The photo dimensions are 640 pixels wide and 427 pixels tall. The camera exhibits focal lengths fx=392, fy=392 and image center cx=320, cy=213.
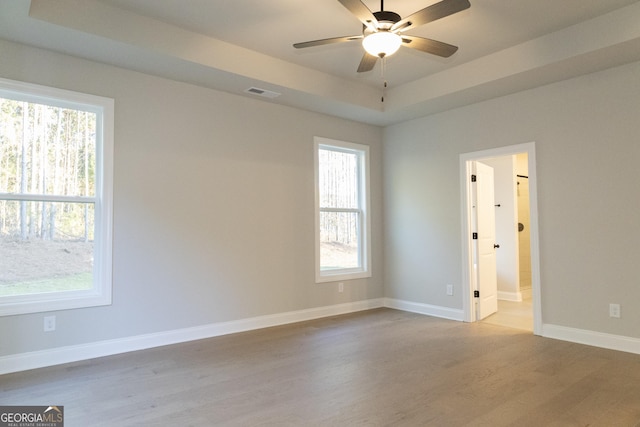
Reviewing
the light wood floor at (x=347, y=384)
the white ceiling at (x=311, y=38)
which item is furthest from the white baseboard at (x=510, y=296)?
the white ceiling at (x=311, y=38)

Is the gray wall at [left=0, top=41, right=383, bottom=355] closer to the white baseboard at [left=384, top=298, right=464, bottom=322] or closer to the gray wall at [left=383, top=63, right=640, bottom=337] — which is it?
the white baseboard at [left=384, top=298, right=464, bottom=322]

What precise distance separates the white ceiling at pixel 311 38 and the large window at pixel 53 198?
0.53 metres

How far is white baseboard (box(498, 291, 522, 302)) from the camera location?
6.09 meters

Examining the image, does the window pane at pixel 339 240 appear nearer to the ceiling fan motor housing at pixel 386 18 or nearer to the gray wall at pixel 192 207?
the gray wall at pixel 192 207

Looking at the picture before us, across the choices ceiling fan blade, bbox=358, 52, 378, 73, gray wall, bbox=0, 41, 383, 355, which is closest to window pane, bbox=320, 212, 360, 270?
gray wall, bbox=0, 41, 383, 355

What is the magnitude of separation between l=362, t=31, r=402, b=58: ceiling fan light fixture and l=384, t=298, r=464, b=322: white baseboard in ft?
11.3

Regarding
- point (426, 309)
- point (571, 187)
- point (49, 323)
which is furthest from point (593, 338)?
point (49, 323)

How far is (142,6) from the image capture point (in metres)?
3.18

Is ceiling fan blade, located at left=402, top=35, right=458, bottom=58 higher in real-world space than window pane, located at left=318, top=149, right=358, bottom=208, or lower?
higher

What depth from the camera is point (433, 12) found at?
2465 mm

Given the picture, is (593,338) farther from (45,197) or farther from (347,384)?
(45,197)

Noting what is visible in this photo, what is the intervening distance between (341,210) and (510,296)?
121 inches

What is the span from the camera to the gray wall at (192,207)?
11.6 ft

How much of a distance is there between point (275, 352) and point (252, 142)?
237 centimetres
